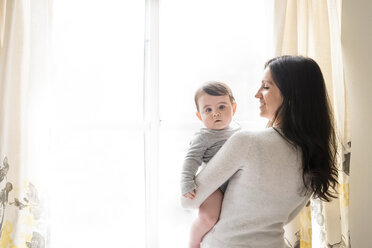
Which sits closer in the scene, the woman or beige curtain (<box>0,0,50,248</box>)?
the woman

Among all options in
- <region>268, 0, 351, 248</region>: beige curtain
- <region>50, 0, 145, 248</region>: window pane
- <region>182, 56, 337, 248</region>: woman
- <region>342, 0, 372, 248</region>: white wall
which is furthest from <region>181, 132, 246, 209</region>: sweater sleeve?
<region>342, 0, 372, 248</region>: white wall

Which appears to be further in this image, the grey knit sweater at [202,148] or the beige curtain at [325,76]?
the beige curtain at [325,76]

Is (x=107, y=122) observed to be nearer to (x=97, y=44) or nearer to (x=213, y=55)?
(x=97, y=44)

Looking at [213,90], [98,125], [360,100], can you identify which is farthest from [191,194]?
[360,100]

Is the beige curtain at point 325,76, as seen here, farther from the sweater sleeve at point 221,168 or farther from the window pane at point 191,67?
the sweater sleeve at point 221,168

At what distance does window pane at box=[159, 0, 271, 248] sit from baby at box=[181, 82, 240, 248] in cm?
44

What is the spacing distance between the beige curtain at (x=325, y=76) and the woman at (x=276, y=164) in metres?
0.44

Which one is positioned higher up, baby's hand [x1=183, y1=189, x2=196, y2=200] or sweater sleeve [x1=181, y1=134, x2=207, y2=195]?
sweater sleeve [x1=181, y1=134, x2=207, y2=195]

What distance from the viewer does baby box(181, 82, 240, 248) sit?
1.13m

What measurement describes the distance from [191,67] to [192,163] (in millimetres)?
784

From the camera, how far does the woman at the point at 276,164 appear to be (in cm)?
103

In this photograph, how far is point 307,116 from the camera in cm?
106

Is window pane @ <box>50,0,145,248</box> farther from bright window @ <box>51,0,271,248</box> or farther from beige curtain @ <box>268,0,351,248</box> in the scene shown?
beige curtain @ <box>268,0,351,248</box>

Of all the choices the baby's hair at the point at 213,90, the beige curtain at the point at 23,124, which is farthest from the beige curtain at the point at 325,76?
the beige curtain at the point at 23,124
